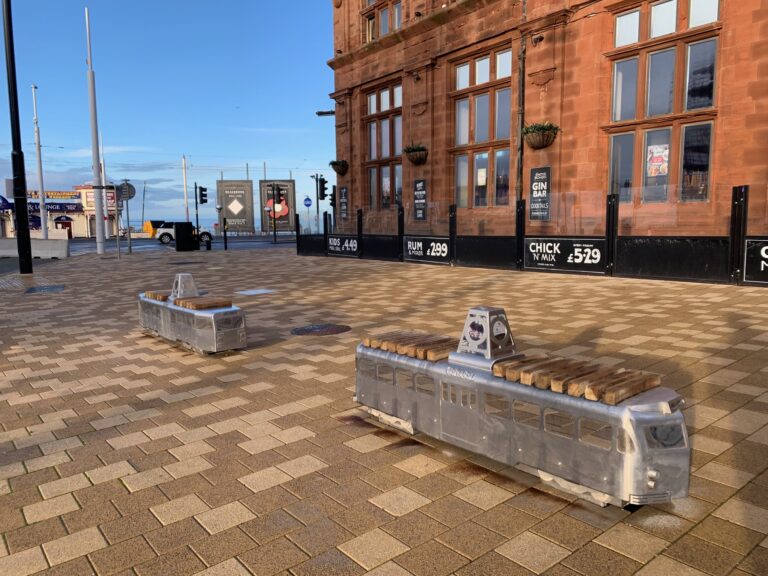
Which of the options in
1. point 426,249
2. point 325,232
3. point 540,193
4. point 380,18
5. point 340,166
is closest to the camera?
point 540,193

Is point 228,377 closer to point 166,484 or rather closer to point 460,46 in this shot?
point 166,484

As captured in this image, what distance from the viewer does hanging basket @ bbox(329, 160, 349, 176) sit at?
31281mm

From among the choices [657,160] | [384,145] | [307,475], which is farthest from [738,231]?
[384,145]

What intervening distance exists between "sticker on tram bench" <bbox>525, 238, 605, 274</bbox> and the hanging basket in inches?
646

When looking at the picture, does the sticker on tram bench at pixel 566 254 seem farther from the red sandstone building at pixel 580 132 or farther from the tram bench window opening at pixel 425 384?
the tram bench window opening at pixel 425 384

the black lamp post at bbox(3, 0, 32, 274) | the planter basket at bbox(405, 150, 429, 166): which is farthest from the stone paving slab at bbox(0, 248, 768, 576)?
the planter basket at bbox(405, 150, 429, 166)

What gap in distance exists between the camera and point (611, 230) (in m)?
15.0

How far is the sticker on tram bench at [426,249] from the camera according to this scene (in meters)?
20.1

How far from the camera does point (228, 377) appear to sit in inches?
241

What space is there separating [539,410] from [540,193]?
17555mm

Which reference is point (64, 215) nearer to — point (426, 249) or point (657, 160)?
point (426, 249)

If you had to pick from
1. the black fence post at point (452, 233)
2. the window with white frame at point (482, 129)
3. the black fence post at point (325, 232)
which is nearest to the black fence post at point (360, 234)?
the black fence post at point (325, 232)

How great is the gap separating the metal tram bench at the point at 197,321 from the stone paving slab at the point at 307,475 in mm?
198

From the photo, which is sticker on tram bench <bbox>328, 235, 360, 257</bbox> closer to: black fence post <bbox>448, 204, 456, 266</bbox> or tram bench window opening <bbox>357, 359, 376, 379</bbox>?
black fence post <bbox>448, 204, 456, 266</bbox>
